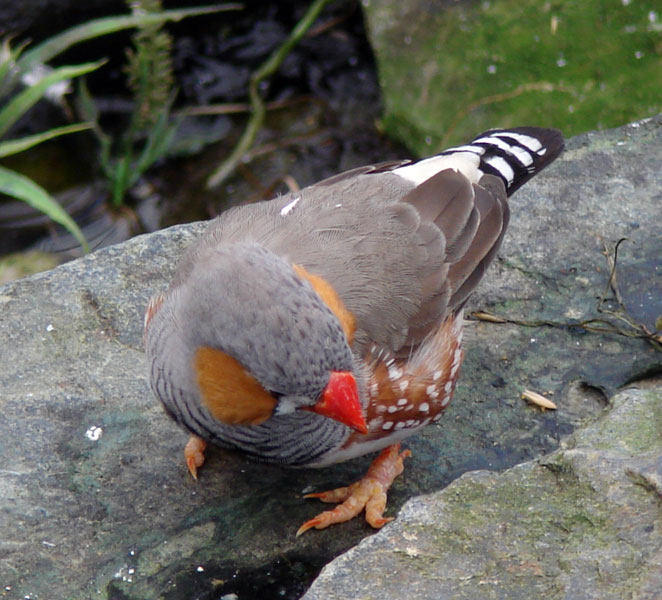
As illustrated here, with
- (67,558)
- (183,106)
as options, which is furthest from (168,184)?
(67,558)

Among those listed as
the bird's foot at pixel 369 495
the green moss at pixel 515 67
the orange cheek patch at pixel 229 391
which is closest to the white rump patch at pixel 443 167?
the bird's foot at pixel 369 495

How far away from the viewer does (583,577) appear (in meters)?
2.56

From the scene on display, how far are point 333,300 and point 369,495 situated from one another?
0.72m

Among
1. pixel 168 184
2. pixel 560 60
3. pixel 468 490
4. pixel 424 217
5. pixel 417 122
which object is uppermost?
pixel 424 217

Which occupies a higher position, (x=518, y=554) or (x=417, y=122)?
Result: (x=518, y=554)

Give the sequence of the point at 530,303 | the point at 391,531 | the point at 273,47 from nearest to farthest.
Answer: the point at 391,531
the point at 530,303
the point at 273,47

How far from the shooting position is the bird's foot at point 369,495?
3.38m

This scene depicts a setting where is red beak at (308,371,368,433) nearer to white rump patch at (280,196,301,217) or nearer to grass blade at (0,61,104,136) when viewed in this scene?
white rump patch at (280,196,301,217)

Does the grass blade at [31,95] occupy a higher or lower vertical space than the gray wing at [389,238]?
lower

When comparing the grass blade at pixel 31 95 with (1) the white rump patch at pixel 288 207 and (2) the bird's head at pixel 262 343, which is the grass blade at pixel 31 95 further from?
(2) the bird's head at pixel 262 343

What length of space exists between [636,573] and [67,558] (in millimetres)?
A: 1733

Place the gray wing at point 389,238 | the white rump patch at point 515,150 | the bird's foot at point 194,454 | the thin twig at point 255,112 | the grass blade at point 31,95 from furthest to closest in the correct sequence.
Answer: the thin twig at point 255,112
the grass blade at point 31,95
the white rump patch at point 515,150
the bird's foot at point 194,454
the gray wing at point 389,238

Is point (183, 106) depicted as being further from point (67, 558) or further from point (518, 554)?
point (518, 554)

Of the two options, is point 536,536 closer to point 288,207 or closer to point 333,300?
point 333,300
